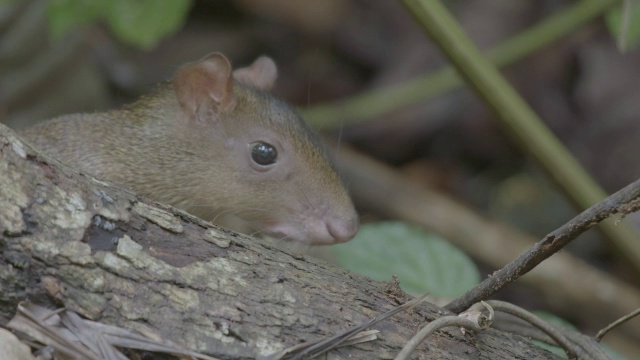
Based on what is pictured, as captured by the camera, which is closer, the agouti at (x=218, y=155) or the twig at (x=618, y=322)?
the twig at (x=618, y=322)

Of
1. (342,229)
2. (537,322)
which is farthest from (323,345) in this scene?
(342,229)

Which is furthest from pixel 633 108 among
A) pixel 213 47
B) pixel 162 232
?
pixel 162 232

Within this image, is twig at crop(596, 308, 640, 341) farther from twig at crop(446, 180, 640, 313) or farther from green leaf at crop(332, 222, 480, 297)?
green leaf at crop(332, 222, 480, 297)

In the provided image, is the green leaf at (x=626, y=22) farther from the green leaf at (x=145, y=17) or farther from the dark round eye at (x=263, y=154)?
the green leaf at (x=145, y=17)

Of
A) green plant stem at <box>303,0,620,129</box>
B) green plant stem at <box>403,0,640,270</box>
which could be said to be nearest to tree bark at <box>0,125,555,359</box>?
green plant stem at <box>403,0,640,270</box>

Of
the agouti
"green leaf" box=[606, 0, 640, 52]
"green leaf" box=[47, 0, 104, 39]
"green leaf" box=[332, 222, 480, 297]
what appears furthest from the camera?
"green leaf" box=[47, 0, 104, 39]

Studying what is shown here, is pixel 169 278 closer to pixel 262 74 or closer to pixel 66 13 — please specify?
pixel 262 74

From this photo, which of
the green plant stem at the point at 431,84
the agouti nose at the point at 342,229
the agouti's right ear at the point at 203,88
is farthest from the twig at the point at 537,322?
the green plant stem at the point at 431,84
